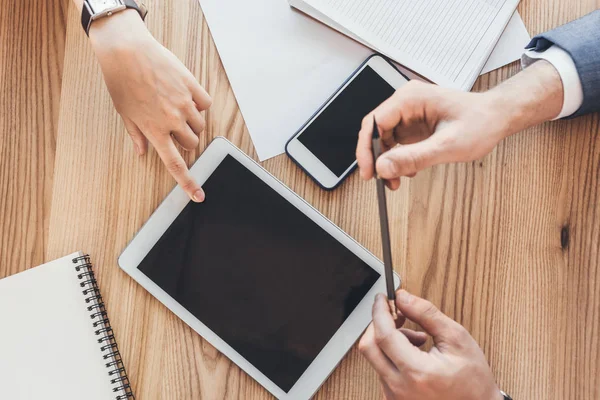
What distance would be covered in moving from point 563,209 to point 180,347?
1.91 ft

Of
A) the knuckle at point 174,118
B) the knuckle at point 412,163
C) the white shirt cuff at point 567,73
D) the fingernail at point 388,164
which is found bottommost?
the white shirt cuff at point 567,73

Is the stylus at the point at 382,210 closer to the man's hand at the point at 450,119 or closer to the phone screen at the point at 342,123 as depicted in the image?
the man's hand at the point at 450,119

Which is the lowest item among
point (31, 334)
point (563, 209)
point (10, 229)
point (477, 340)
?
point (477, 340)

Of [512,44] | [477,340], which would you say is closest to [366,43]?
[512,44]

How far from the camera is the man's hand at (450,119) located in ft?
1.98

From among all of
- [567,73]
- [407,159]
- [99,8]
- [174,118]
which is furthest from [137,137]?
[567,73]

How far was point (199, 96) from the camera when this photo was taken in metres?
0.73

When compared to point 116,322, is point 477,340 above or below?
below

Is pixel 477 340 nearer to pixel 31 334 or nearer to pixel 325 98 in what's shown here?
pixel 325 98

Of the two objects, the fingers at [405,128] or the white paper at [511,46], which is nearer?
the fingers at [405,128]

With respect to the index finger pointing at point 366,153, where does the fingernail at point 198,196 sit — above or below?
below

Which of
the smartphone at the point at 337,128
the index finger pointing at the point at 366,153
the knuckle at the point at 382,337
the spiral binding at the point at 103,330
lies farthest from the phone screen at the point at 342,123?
the spiral binding at the point at 103,330

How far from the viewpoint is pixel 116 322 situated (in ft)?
2.46

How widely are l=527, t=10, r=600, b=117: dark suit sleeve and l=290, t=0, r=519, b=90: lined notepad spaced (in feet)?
0.25
